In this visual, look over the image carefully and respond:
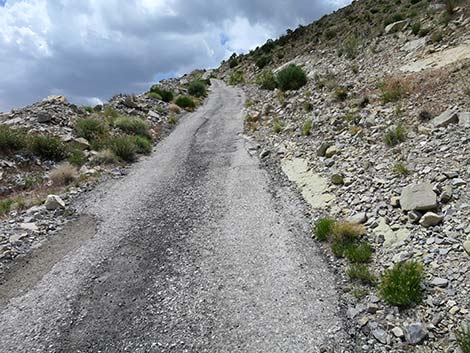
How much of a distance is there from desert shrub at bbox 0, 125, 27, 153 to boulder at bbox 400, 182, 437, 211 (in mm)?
14140

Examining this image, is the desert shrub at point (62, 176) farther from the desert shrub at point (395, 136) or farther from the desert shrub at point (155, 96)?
the desert shrub at point (155, 96)

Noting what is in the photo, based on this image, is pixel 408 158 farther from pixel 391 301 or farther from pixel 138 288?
pixel 138 288

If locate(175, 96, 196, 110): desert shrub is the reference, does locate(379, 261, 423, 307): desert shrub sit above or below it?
below

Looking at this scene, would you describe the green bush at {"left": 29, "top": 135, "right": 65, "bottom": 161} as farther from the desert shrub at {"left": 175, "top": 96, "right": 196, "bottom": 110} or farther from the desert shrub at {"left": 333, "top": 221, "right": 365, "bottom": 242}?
the desert shrub at {"left": 175, "top": 96, "right": 196, "bottom": 110}

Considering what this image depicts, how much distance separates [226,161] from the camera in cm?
1341

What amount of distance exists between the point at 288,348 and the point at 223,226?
3960mm

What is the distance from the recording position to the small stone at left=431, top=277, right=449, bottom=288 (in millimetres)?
5038

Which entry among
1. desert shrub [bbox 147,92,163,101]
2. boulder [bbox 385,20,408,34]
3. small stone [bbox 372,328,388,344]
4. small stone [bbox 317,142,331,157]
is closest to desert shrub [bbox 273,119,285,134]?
small stone [bbox 317,142,331,157]

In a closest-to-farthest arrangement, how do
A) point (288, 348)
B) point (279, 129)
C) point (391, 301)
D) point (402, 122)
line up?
point (288, 348) < point (391, 301) < point (402, 122) < point (279, 129)

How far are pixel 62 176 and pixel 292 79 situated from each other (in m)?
14.9

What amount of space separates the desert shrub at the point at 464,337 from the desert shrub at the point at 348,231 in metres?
2.63

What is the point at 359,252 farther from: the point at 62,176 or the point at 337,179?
the point at 62,176

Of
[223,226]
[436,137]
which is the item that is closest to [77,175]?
[223,226]

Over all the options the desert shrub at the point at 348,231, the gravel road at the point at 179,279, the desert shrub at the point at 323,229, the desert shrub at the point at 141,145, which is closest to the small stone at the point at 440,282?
the gravel road at the point at 179,279
